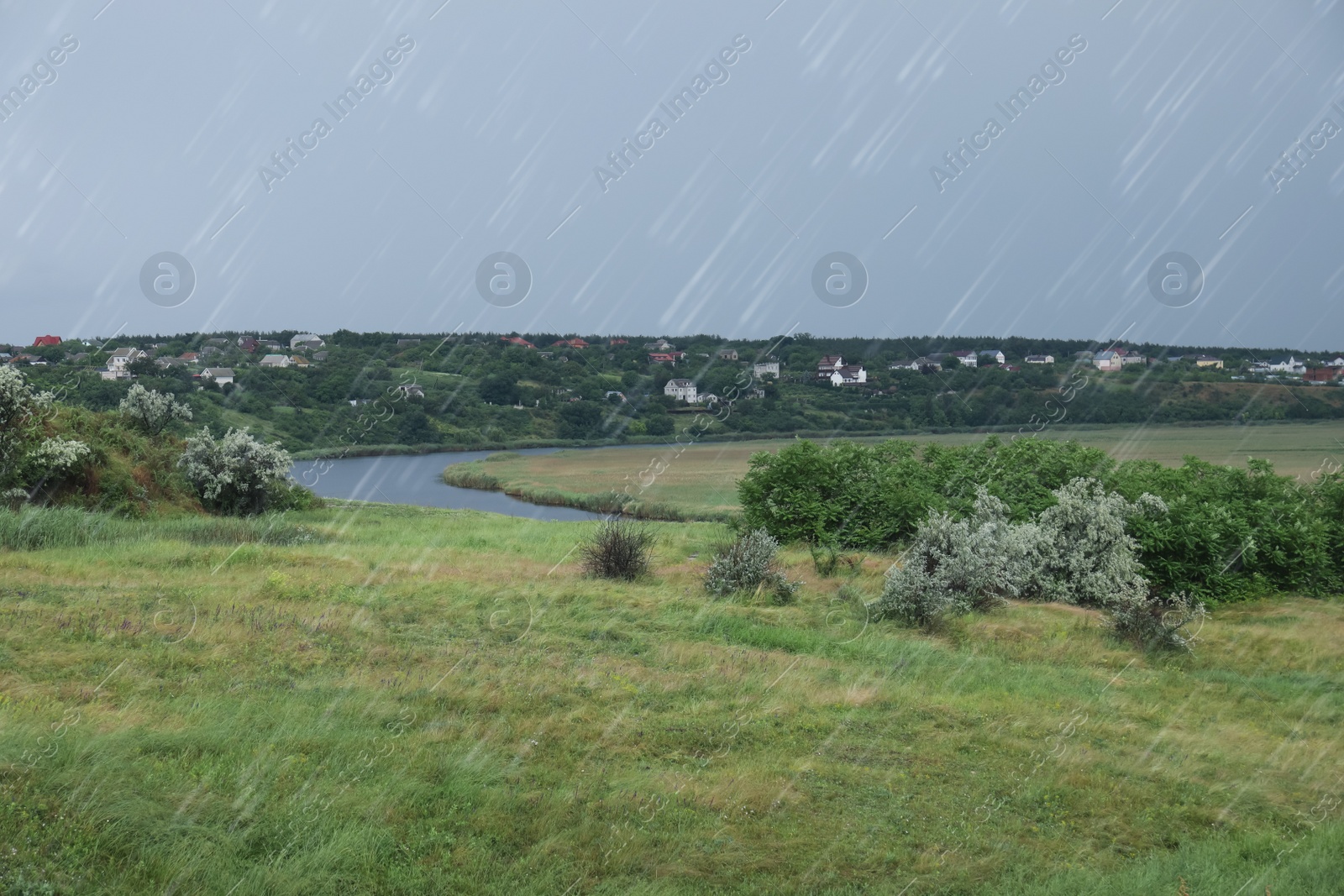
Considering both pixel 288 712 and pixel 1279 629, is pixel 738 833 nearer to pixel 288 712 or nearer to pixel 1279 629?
pixel 288 712

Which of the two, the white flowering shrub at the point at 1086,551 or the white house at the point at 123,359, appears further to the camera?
the white house at the point at 123,359

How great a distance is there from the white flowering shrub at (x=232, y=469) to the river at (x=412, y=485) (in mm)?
11129

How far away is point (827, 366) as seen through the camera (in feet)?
351

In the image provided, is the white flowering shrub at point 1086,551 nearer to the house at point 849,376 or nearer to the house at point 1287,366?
the house at point 1287,366

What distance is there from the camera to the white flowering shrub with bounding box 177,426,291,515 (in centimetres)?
2616

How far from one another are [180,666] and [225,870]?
428 cm

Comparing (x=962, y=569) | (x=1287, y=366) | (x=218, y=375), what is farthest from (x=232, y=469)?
(x=1287, y=366)

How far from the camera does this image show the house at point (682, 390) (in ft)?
354

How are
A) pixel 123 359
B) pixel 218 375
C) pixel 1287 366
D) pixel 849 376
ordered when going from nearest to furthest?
pixel 123 359, pixel 218 375, pixel 1287 366, pixel 849 376

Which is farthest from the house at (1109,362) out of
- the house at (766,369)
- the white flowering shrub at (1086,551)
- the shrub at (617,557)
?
the shrub at (617,557)

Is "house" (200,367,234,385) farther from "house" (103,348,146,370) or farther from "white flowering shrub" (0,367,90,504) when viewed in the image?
"white flowering shrub" (0,367,90,504)

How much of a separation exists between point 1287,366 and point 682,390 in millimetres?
61829

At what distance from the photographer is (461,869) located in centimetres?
607

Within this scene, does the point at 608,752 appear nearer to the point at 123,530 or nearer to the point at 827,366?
the point at 123,530
